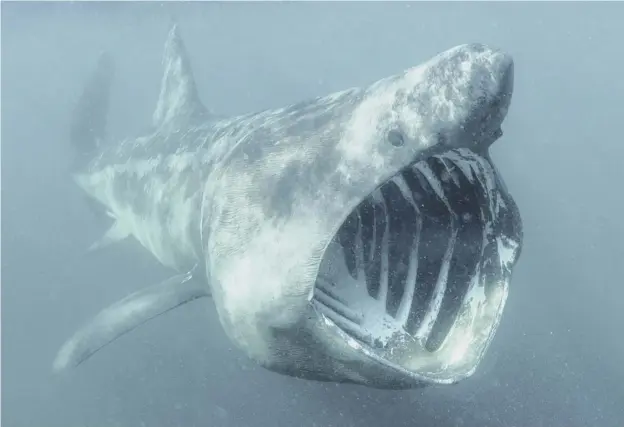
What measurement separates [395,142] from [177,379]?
7.34 meters

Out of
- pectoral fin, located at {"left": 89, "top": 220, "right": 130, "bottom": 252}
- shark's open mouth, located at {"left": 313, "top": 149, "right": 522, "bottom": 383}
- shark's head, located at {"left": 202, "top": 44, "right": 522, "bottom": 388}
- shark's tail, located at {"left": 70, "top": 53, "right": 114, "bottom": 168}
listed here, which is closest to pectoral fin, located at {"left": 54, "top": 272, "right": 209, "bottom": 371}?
shark's head, located at {"left": 202, "top": 44, "right": 522, "bottom": 388}

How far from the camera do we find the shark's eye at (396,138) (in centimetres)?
276

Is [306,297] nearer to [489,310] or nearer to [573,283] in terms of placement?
[489,310]

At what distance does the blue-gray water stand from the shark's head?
4406 mm

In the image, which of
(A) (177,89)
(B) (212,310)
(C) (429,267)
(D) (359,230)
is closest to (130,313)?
(D) (359,230)

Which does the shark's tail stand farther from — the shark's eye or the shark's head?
the shark's eye

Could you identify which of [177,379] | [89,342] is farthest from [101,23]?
[89,342]

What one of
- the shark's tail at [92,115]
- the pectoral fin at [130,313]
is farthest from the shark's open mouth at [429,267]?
the shark's tail at [92,115]

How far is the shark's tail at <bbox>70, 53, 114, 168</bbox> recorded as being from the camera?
972cm

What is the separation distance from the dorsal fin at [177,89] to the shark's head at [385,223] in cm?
222

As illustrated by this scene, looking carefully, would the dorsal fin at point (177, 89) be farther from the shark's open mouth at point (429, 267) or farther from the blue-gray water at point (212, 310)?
the blue-gray water at point (212, 310)

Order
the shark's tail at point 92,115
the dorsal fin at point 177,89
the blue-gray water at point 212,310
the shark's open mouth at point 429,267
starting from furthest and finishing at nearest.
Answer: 1. the shark's tail at point 92,115
2. the blue-gray water at point 212,310
3. the dorsal fin at point 177,89
4. the shark's open mouth at point 429,267

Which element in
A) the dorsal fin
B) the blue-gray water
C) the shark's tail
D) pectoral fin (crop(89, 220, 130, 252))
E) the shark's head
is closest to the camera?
the shark's head

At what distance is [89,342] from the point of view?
196 inches
